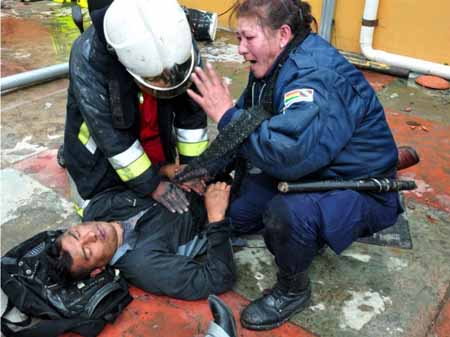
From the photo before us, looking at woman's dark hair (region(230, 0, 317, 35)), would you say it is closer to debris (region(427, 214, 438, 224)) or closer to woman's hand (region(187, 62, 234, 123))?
woman's hand (region(187, 62, 234, 123))

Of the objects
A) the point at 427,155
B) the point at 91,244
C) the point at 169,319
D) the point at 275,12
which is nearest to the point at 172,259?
the point at 169,319

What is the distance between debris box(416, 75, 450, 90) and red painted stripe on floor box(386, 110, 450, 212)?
2.41 ft

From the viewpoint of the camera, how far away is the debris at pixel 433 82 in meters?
4.66

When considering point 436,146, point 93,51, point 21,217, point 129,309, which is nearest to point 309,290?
point 129,309

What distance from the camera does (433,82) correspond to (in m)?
4.71

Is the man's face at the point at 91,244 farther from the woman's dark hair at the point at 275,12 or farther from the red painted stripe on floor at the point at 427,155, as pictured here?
the red painted stripe on floor at the point at 427,155

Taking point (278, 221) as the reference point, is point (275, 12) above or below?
above

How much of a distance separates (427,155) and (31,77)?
344cm

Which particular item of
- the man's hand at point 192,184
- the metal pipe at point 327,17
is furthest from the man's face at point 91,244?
the metal pipe at point 327,17

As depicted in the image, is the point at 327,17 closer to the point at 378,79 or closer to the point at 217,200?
the point at 378,79

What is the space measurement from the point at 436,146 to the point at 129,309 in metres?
2.55

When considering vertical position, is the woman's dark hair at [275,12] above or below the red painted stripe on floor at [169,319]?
above

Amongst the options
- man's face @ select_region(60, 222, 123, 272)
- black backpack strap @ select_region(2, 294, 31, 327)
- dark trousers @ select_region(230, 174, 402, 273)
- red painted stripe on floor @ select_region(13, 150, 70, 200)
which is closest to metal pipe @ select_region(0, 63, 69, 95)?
red painted stripe on floor @ select_region(13, 150, 70, 200)

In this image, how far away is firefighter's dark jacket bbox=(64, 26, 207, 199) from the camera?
228cm
